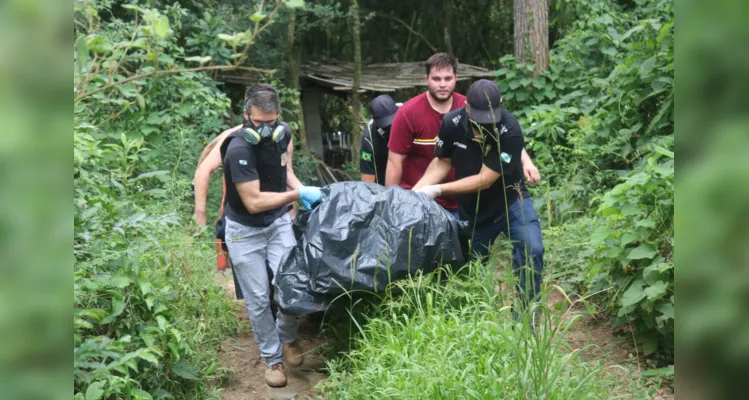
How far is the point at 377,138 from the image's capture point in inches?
223

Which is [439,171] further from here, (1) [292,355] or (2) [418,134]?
(1) [292,355]

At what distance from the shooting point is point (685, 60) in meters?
0.72

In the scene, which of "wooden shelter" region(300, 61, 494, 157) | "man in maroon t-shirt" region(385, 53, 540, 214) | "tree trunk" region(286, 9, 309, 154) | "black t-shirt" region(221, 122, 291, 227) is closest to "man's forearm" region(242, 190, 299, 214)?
"black t-shirt" region(221, 122, 291, 227)

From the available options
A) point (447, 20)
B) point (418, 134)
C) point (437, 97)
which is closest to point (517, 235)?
point (418, 134)

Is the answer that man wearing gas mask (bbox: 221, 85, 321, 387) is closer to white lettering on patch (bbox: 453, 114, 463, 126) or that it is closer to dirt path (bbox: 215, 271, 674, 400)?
dirt path (bbox: 215, 271, 674, 400)

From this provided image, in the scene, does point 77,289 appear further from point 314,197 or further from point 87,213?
point 314,197

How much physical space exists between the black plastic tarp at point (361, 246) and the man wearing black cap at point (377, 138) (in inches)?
60.6

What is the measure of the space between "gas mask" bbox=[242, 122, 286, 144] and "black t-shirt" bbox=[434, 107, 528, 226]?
1006 millimetres

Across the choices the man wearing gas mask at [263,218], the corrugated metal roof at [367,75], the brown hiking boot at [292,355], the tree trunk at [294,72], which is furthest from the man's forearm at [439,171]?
the corrugated metal roof at [367,75]

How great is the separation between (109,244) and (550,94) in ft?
26.8

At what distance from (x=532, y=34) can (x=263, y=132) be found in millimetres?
7207

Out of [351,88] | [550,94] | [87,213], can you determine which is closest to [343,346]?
[87,213]

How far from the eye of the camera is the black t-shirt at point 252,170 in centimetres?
425

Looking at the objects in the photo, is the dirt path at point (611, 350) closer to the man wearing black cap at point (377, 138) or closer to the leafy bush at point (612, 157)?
the leafy bush at point (612, 157)
